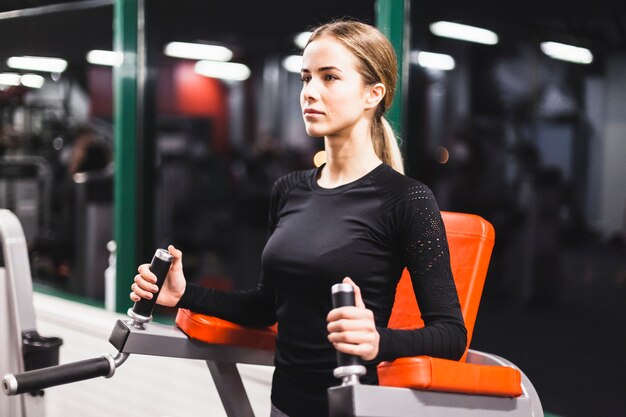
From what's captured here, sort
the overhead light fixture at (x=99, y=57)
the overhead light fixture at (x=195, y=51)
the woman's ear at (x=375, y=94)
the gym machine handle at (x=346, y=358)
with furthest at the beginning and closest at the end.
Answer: the overhead light fixture at (x=195, y=51) < the overhead light fixture at (x=99, y=57) < the woman's ear at (x=375, y=94) < the gym machine handle at (x=346, y=358)

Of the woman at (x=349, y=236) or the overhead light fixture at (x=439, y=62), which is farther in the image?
the overhead light fixture at (x=439, y=62)

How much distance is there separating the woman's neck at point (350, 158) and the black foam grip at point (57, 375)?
1.95 ft

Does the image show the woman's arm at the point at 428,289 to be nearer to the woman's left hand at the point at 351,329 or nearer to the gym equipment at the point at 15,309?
the woman's left hand at the point at 351,329

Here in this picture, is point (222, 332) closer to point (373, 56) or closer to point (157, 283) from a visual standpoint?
point (157, 283)

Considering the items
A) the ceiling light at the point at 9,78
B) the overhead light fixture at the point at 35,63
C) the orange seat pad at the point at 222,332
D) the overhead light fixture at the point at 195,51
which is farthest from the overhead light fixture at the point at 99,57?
the orange seat pad at the point at 222,332

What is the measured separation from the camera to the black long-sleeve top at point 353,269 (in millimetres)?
1371

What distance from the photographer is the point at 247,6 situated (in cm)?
2000

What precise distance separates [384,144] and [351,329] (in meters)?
0.53

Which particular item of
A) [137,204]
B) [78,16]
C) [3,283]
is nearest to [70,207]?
[137,204]

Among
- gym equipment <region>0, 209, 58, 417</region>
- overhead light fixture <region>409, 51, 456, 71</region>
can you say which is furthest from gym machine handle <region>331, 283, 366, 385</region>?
overhead light fixture <region>409, 51, 456, 71</region>

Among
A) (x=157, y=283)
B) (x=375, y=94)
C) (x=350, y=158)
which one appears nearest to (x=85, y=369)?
(x=157, y=283)

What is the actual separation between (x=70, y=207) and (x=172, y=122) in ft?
34.8

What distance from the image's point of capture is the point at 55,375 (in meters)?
1.44

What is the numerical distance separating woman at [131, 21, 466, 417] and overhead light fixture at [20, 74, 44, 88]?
3629 mm
